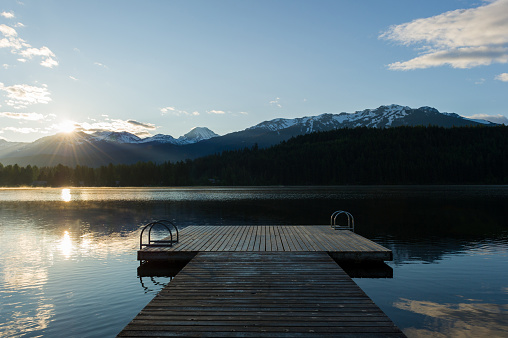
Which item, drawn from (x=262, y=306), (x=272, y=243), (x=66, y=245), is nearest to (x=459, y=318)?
(x=262, y=306)

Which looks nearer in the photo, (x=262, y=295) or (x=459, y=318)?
(x=262, y=295)

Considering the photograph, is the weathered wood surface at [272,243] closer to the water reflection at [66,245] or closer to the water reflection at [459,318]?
the water reflection at [459,318]

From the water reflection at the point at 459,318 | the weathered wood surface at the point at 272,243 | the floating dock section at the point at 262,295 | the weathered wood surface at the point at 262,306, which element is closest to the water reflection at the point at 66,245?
the weathered wood surface at the point at 272,243

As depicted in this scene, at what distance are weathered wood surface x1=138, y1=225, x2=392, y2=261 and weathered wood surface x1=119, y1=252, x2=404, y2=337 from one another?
10.6ft

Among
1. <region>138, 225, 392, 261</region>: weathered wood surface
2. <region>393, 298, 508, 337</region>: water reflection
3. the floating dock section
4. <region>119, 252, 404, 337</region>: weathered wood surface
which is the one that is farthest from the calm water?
Answer: <region>119, 252, 404, 337</region>: weathered wood surface

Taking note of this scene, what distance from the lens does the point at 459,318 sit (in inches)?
458

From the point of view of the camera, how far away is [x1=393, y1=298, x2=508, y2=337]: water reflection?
10.5 m

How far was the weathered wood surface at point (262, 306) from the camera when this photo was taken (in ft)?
26.0

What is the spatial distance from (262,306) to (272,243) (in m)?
9.89

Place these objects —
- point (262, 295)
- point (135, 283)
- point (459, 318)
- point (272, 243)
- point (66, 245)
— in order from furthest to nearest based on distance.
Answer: point (66, 245)
point (272, 243)
point (135, 283)
point (459, 318)
point (262, 295)

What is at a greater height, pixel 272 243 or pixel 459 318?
pixel 272 243

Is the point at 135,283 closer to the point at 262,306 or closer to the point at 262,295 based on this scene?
the point at 262,295

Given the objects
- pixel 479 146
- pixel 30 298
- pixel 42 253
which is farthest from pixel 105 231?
pixel 479 146

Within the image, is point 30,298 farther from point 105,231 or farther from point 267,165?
point 267,165
